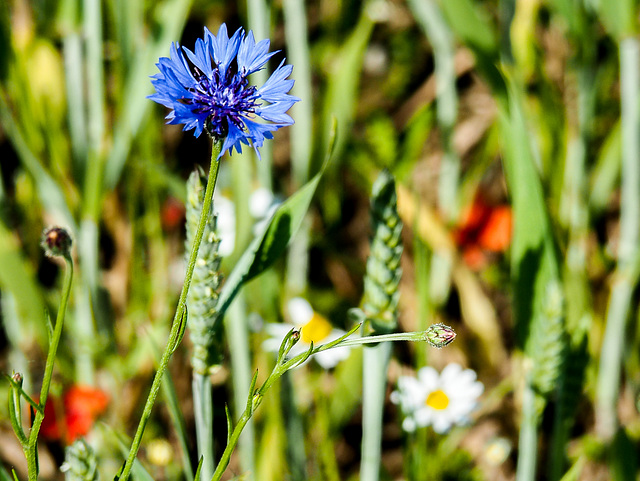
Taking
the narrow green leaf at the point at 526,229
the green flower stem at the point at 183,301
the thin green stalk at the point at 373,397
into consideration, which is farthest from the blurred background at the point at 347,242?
the green flower stem at the point at 183,301

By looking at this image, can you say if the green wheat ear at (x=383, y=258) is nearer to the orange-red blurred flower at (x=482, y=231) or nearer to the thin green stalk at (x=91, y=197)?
the thin green stalk at (x=91, y=197)

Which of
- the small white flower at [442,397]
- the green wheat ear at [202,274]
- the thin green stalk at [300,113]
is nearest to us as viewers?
the green wheat ear at [202,274]

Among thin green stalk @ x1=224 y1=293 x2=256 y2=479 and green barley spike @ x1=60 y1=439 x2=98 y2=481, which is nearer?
green barley spike @ x1=60 y1=439 x2=98 y2=481

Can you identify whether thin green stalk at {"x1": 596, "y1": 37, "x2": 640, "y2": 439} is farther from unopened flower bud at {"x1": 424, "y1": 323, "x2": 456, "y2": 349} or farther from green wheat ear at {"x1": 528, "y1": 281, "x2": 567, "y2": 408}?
unopened flower bud at {"x1": 424, "y1": 323, "x2": 456, "y2": 349}

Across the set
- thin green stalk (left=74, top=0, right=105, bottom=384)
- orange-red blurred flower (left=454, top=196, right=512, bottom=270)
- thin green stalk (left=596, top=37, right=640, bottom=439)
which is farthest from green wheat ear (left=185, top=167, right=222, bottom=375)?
orange-red blurred flower (left=454, top=196, right=512, bottom=270)

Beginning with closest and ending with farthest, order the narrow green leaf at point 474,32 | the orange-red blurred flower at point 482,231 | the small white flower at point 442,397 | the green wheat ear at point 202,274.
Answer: the green wheat ear at point 202,274 < the narrow green leaf at point 474,32 < the small white flower at point 442,397 < the orange-red blurred flower at point 482,231

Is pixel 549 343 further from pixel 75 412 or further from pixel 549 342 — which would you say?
pixel 75 412

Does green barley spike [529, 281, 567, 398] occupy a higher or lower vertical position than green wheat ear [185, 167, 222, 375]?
lower
